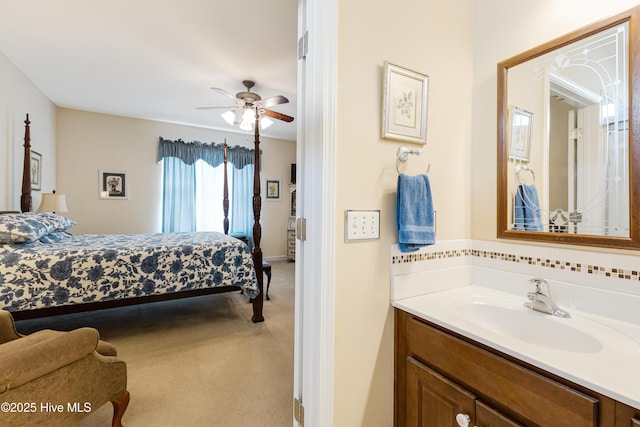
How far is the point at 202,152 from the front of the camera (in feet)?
16.6

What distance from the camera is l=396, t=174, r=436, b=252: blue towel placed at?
111cm

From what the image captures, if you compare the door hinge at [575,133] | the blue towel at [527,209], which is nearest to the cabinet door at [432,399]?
the blue towel at [527,209]

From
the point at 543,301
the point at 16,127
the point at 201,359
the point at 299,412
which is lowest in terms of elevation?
the point at 201,359

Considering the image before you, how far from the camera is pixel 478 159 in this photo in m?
1.41

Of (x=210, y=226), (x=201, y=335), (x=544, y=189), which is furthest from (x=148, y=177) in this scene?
(x=544, y=189)

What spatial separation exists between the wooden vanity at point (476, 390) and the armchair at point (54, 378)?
4.41ft

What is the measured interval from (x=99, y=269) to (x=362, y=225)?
7.57ft

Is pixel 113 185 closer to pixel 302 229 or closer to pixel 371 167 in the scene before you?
pixel 302 229

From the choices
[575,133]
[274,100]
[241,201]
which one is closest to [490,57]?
[575,133]

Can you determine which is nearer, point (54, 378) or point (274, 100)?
point (54, 378)

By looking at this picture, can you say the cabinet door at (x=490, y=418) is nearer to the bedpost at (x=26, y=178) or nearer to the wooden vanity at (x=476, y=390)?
the wooden vanity at (x=476, y=390)

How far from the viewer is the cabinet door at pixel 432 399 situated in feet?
2.94

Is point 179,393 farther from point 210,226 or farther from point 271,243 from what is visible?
point 271,243

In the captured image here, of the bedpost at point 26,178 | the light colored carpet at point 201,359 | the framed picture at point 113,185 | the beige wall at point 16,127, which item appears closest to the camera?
the light colored carpet at point 201,359
